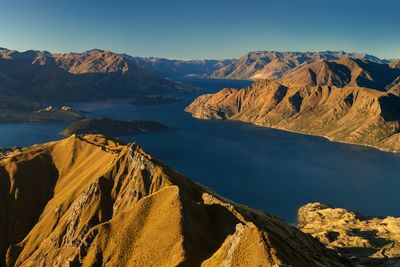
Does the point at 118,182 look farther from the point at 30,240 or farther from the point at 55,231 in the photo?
the point at 30,240

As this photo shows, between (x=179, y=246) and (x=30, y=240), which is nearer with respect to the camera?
(x=179, y=246)

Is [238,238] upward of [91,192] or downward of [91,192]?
upward

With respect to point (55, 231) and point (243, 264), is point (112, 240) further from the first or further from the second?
point (55, 231)

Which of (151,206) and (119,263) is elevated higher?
(151,206)

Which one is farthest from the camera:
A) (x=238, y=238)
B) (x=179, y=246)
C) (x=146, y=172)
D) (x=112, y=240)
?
(x=146, y=172)

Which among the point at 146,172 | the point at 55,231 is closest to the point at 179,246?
the point at 146,172

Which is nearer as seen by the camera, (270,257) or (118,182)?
(270,257)

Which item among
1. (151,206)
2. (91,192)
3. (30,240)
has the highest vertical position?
(151,206)

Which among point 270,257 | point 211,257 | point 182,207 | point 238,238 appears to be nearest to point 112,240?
point 182,207

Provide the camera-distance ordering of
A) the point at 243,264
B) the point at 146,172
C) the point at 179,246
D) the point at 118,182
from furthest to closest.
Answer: the point at 118,182, the point at 146,172, the point at 179,246, the point at 243,264
